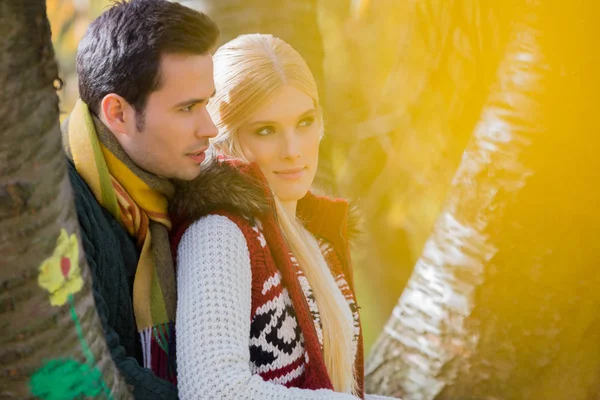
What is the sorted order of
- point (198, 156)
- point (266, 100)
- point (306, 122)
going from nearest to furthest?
point (198, 156)
point (266, 100)
point (306, 122)

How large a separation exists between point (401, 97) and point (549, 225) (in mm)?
2632

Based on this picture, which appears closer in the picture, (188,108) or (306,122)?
(188,108)

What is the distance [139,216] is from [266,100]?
55cm

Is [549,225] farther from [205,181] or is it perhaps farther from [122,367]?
[122,367]

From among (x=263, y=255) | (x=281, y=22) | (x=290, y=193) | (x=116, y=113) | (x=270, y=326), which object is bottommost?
(x=270, y=326)

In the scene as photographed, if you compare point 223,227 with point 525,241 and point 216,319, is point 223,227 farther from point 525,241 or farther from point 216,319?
point 525,241

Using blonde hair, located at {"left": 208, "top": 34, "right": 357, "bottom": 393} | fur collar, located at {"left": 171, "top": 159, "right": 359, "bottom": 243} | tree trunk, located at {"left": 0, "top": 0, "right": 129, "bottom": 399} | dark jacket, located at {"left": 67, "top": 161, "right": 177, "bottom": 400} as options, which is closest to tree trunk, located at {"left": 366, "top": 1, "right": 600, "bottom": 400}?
blonde hair, located at {"left": 208, "top": 34, "right": 357, "bottom": 393}

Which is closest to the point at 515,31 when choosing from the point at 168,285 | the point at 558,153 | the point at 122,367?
the point at 558,153

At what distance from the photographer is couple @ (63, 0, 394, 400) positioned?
1.79 metres

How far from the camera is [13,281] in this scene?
1137mm

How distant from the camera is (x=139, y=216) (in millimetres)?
1983

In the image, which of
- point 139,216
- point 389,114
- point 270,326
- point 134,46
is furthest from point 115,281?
A: point 389,114

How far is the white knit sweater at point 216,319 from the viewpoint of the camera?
1.72m

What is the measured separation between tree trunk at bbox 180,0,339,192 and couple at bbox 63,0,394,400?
125cm
